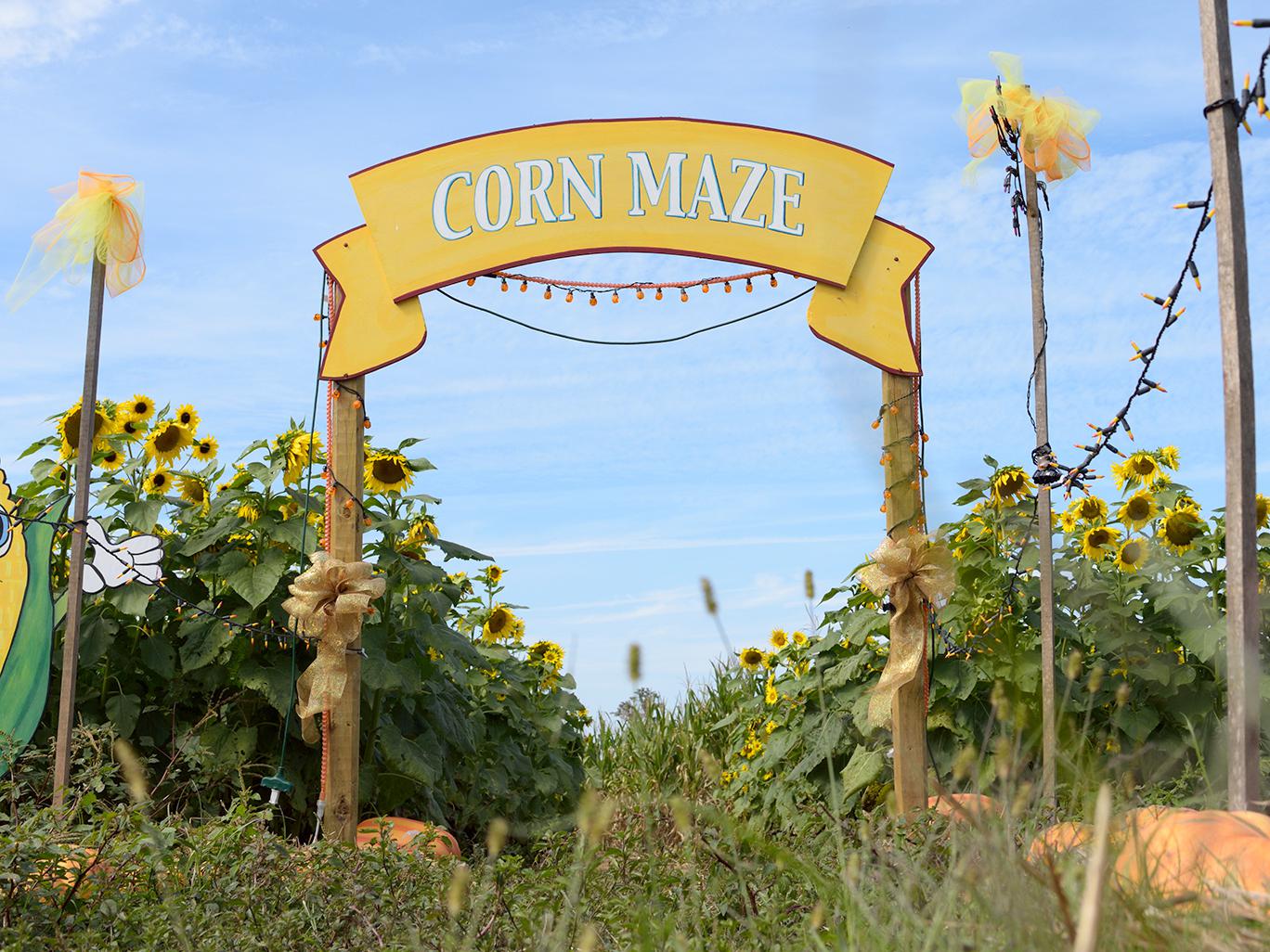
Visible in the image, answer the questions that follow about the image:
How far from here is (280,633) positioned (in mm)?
5250

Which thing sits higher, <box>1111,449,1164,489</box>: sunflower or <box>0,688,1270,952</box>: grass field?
<box>1111,449,1164,489</box>: sunflower

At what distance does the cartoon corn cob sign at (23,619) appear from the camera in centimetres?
497

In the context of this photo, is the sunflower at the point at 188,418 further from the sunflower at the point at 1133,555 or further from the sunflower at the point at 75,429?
the sunflower at the point at 1133,555

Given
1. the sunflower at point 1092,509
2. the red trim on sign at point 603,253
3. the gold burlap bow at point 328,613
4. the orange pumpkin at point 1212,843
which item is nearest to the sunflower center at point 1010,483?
the sunflower at point 1092,509

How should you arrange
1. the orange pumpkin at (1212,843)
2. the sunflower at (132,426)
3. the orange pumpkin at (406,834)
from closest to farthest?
the orange pumpkin at (1212,843)
the orange pumpkin at (406,834)
the sunflower at (132,426)

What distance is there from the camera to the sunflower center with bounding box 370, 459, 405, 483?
557 cm

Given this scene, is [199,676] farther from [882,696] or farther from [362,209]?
[882,696]

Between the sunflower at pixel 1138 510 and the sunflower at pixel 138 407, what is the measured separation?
176 inches

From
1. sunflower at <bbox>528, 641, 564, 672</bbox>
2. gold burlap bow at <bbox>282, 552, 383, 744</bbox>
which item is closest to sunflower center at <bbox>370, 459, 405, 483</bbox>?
gold burlap bow at <bbox>282, 552, 383, 744</bbox>

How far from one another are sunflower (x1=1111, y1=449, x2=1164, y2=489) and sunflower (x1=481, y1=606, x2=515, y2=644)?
317 cm

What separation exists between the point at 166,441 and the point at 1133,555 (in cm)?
435

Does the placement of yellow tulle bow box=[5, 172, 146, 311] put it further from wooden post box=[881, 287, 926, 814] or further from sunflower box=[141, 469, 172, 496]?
wooden post box=[881, 287, 926, 814]

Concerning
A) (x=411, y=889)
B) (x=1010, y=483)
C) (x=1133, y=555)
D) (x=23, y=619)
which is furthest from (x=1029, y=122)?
(x=23, y=619)

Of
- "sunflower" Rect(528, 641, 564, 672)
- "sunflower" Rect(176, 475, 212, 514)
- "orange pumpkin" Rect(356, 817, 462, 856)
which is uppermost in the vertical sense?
"sunflower" Rect(176, 475, 212, 514)
